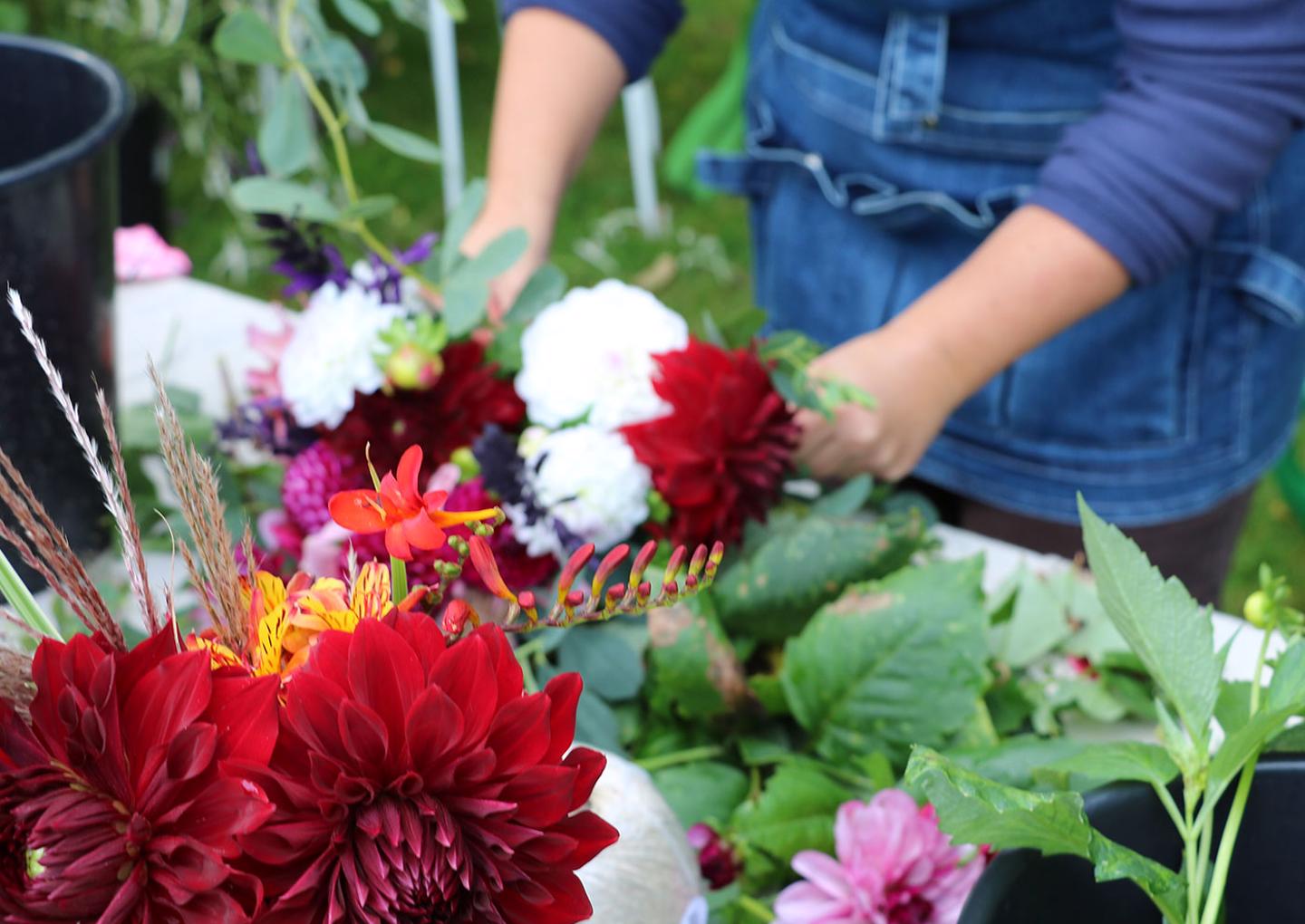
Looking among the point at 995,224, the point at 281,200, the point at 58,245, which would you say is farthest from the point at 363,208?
the point at 995,224

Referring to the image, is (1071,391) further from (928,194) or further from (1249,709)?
(1249,709)

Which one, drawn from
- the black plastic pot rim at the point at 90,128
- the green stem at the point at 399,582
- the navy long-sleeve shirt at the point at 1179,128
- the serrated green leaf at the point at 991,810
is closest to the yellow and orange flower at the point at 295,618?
the green stem at the point at 399,582

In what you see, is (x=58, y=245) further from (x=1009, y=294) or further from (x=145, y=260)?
(x=1009, y=294)

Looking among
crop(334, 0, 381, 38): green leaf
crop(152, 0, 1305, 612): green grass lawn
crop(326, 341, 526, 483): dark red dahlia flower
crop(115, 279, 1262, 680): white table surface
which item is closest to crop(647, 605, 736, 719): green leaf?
crop(326, 341, 526, 483): dark red dahlia flower

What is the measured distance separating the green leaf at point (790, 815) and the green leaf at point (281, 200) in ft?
1.21

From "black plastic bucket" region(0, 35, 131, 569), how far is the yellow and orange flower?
0.35 m

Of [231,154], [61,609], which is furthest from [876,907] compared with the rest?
[231,154]

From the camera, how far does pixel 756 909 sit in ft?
1.77

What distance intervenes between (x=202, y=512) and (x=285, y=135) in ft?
1.55

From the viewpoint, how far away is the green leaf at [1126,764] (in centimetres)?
41

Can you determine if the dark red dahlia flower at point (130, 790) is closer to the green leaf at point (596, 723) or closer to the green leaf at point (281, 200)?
the green leaf at point (596, 723)

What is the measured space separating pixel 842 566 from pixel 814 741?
0.09m

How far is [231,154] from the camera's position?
2234 mm

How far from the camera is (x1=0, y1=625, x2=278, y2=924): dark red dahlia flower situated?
0.27m
